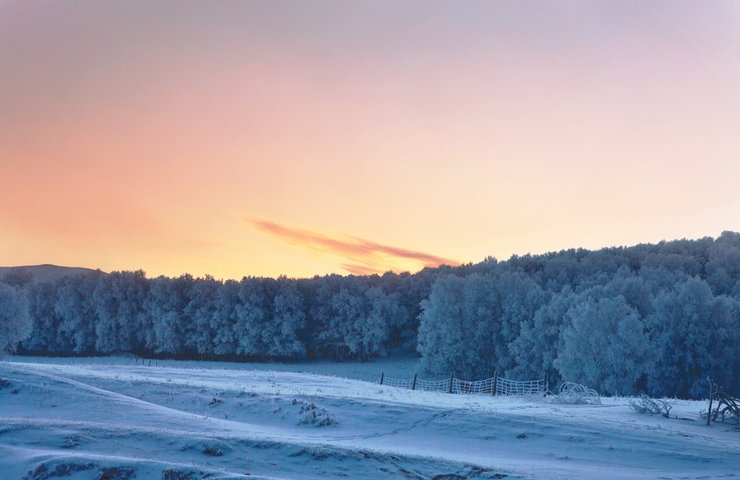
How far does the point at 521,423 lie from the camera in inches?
666

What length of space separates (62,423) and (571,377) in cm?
4582

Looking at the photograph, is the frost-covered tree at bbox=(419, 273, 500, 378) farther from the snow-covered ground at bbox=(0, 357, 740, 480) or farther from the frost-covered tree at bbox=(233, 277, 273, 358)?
the snow-covered ground at bbox=(0, 357, 740, 480)

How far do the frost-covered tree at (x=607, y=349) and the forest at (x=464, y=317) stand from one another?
0.34ft

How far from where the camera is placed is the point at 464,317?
2945 inches

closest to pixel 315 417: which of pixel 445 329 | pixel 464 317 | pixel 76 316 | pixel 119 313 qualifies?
pixel 445 329

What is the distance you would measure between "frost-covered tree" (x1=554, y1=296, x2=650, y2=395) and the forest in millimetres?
102

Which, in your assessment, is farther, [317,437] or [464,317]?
[464,317]

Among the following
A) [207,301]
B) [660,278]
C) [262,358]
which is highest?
[660,278]

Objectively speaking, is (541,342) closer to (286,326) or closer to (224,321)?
(286,326)

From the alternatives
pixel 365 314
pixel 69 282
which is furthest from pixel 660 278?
pixel 69 282

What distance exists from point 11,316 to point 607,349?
49209 mm

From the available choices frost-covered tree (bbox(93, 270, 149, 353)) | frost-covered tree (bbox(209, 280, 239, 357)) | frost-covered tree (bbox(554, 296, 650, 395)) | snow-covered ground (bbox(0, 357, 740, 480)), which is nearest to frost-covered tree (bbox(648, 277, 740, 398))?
frost-covered tree (bbox(554, 296, 650, 395))

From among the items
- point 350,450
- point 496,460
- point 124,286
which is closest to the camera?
point 350,450

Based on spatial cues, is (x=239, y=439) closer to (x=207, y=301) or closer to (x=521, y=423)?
(x=521, y=423)
